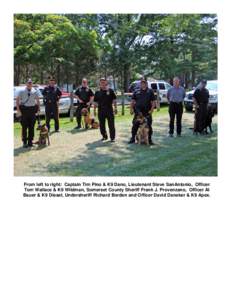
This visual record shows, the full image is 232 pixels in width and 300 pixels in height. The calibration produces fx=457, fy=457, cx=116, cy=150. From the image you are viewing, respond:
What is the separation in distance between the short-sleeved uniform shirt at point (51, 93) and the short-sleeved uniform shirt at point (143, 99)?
8.60 feet

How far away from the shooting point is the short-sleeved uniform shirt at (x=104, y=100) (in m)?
11.1

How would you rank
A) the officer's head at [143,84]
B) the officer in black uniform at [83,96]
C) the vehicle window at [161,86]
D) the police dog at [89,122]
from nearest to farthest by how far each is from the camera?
the officer's head at [143,84], the police dog at [89,122], the officer in black uniform at [83,96], the vehicle window at [161,86]

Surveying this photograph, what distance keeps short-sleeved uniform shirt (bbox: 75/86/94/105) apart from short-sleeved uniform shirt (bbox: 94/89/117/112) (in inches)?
76.8

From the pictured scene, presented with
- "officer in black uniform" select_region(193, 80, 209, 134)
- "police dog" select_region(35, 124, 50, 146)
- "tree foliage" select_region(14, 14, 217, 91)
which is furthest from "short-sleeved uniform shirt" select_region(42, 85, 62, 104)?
"officer in black uniform" select_region(193, 80, 209, 134)

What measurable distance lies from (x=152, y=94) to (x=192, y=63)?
4.07 meters

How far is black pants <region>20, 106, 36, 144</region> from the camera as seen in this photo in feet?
33.3

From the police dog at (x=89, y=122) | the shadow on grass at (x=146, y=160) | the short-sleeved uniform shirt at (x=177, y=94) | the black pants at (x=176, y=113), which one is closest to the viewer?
the shadow on grass at (x=146, y=160)

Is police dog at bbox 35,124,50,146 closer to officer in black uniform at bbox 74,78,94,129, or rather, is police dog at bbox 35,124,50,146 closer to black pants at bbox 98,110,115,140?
black pants at bbox 98,110,115,140

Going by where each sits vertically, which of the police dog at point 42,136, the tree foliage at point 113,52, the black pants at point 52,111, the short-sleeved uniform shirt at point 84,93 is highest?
the tree foliage at point 113,52

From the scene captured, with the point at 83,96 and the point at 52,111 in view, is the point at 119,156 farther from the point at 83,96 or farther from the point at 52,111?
the point at 83,96

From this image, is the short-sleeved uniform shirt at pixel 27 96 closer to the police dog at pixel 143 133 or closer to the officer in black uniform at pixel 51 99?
the officer in black uniform at pixel 51 99

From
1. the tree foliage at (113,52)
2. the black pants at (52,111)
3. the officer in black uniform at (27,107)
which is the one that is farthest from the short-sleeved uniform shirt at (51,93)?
the officer in black uniform at (27,107)
